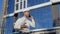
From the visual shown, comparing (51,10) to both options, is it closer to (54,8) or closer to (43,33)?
(54,8)

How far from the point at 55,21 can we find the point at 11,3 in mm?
1932

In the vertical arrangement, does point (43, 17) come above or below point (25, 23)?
above

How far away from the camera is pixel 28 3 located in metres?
4.93

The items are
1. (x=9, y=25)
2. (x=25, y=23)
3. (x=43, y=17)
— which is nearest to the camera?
(x=43, y=17)

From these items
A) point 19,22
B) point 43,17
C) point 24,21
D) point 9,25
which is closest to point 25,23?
point 24,21

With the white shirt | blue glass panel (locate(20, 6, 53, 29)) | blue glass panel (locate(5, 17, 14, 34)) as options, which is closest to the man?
the white shirt

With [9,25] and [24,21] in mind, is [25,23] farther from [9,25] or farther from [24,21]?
[9,25]

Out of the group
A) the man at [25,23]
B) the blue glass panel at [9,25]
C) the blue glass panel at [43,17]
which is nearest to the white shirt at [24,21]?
the man at [25,23]

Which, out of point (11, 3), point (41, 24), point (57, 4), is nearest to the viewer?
point (57, 4)

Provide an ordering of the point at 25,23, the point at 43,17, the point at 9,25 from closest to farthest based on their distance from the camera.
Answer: the point at 43,17
the point at 25,23
the point at 9,25

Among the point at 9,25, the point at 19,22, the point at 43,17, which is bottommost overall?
the point at 9,25

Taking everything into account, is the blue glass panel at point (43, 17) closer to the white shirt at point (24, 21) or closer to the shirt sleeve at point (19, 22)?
the white shirt at point (24, 21)

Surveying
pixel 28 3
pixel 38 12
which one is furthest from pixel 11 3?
pixel 38 12

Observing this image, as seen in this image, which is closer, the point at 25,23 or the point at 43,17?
the point at 43,17
